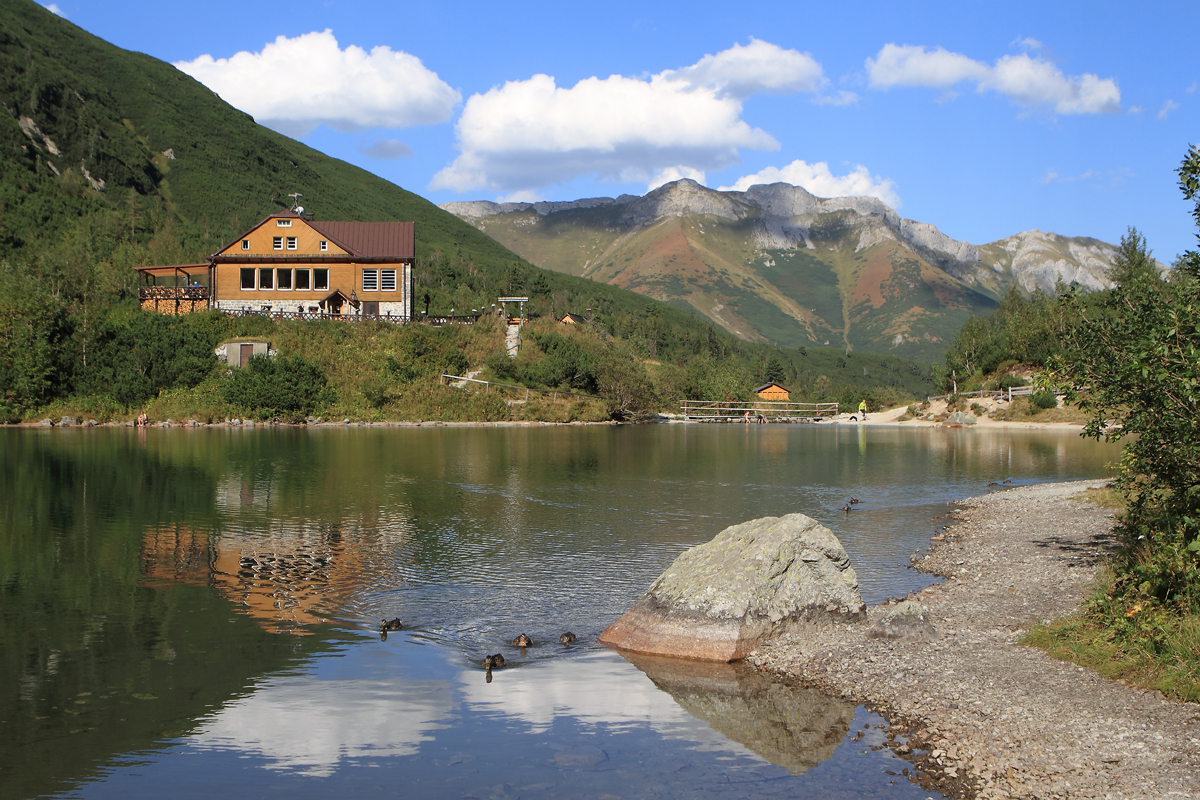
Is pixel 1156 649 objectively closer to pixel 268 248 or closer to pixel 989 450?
pixel 989 450

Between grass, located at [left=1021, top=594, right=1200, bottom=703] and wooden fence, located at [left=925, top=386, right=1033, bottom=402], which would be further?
wooden fence, located at [left=925, top=386, right=1033, bottom=402]

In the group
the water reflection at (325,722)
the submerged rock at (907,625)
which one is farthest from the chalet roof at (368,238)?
the submerged rock at (907,625)

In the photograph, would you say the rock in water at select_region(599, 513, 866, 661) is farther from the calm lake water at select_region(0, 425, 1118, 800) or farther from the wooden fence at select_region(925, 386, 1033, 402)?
the wooden fence at select_region(925, 386, 1033, 402)

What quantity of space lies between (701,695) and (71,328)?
7067cm

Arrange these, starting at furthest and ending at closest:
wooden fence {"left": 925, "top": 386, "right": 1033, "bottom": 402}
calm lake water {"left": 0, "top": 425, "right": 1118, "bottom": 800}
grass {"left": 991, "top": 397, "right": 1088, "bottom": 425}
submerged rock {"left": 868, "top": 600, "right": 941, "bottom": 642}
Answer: wooden fence {"left": 925, "top": 386, "right": 1033, "bottom": 402} → grass {"left": 991, "top": 397, "right": 1088, "bottom": 425} → submerged rock {"left": 868, "top": 600, "right": 941, "bottom": 642} → calm lake water {"left": 0, "top": 425, "right": 1118, "bottom": 800}

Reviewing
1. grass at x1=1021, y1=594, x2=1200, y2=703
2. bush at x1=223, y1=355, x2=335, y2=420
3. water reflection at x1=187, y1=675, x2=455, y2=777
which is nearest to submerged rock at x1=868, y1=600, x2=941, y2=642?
grass at x1=1021, y1=594, x2=1200, y2=703

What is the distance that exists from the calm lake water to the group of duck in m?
0.14

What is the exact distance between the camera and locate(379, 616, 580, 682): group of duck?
13742mm

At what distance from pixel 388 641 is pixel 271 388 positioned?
5719 centimetres

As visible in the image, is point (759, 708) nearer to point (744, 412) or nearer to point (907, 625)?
point (907, 625)

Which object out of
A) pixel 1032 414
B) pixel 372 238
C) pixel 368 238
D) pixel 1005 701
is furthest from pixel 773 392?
pixel 1005 701

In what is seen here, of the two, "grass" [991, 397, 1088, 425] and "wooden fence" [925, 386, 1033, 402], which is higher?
"wooden fence" [925, 386, 1033, 402]

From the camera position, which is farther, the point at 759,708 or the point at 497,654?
the point at 497,654

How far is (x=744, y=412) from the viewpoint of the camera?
90.2 meters
